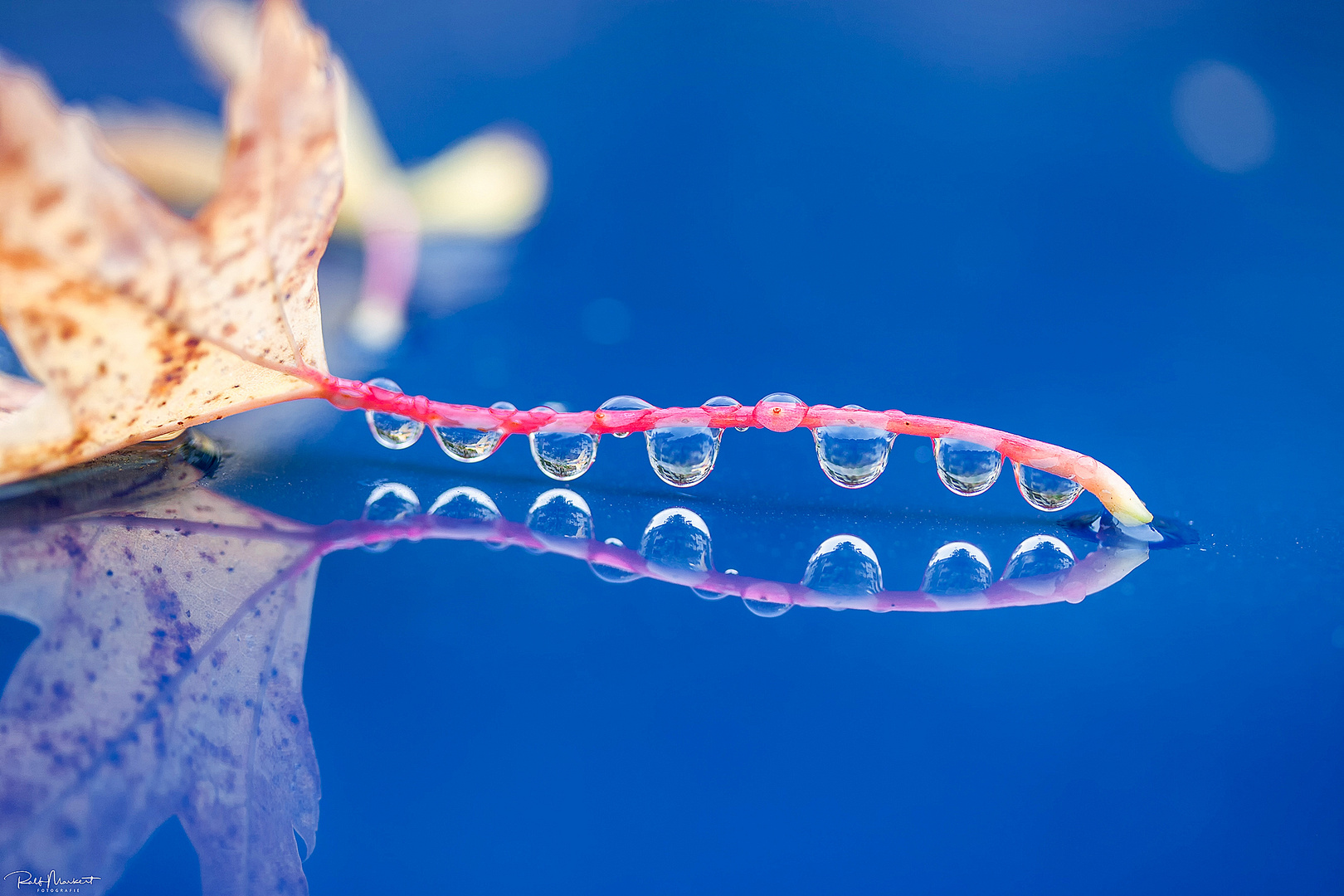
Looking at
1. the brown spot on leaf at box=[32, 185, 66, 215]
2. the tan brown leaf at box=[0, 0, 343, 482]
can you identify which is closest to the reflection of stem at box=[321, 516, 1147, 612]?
the tan brown leaf at box=[0, 0, 343, 482]

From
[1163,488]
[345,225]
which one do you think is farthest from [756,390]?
[345,225]

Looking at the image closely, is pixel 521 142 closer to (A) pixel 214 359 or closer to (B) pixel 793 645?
(A) pixel 214 359

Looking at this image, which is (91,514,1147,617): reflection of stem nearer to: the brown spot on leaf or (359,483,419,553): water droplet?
(359,483,419,553): water droplet

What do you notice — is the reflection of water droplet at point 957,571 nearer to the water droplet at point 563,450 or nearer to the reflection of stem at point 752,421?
the reflection of stem at point 752,421

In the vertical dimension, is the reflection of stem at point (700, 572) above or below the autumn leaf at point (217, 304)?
below

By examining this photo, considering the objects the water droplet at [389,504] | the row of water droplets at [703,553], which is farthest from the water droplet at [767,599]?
the water droplet at [389,504]

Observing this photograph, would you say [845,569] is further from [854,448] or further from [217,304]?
[217,304]
